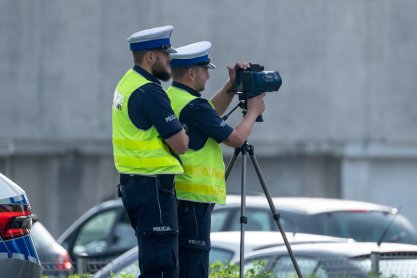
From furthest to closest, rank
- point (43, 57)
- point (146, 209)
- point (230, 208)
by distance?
point (43, 57), point (230, 208), point (146, 209)

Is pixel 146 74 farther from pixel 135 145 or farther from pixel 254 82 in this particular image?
pixel 254 82

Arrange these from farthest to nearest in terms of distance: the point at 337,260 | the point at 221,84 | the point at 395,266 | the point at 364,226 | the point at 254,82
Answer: the point at 221,84 < the point at 364,226 < the point at 337,260 < the point at 395,266 < the point at 254,82

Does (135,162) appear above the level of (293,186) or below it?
above

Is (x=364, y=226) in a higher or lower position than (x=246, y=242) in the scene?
lower

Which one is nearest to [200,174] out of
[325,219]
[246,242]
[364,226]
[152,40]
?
[152,40]

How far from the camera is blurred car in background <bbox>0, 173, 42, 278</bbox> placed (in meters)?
6.43

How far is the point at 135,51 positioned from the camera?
7293mm

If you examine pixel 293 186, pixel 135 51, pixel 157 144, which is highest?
pixel 135 51

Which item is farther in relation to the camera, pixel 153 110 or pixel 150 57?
pixel 150 57

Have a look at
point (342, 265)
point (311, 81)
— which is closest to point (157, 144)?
point (342, 265)

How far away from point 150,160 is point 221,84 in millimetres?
22364

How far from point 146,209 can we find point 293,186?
74.2ft

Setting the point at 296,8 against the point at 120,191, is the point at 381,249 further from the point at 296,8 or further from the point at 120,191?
the point at 296,8

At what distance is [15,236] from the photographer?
21.4 ft
